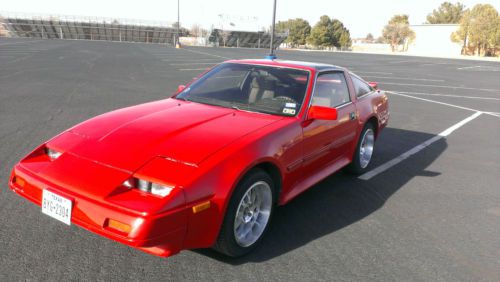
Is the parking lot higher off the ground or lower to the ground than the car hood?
lower

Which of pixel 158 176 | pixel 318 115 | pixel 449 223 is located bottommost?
pixel 449 223

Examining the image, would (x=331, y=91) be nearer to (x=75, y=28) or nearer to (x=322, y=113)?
(x=322, y=113)

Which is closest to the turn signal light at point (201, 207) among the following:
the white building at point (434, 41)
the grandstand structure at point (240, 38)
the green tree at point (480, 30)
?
A: the grandstand structure at point (240, 38)

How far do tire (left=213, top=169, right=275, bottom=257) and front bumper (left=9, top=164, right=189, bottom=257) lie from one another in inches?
15.9

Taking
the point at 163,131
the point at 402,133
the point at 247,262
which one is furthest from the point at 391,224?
the point at 402,133

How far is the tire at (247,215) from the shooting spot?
265 centimetres

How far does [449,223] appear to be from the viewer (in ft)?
12.4

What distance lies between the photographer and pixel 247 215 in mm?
2986

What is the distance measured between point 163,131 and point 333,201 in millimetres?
2078

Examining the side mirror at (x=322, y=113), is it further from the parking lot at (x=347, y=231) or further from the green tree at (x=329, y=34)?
the green tree at (x=329, y=34)

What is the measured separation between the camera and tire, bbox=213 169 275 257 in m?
2.65

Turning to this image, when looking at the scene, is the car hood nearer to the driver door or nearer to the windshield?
the windshield

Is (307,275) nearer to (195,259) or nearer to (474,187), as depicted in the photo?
(195,259)

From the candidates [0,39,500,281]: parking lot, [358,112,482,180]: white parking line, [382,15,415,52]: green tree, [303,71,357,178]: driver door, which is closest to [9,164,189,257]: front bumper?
[0,39,500,281]: parking lot
